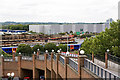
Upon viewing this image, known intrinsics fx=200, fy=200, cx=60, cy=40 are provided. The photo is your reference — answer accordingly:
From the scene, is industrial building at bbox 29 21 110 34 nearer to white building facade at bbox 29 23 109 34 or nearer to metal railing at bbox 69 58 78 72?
→ white building facade at bbox 29 23 109 34

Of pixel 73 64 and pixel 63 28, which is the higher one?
pixel 63 28

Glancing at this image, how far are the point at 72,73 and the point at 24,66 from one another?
18.7 m

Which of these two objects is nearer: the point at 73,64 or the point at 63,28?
the point at 73,64

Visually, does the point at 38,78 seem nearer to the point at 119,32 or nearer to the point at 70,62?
the point at 119,32

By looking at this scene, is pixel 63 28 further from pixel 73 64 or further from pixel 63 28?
pixel 73 64

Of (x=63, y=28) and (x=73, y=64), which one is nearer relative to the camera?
(x=73, y=64)

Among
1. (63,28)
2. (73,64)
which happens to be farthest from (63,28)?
(73,64)

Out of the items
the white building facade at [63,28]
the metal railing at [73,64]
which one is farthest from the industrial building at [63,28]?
the metal railing at [73,64]

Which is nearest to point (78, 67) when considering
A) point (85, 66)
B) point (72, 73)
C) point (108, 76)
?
point (85, 66)

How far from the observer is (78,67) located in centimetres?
1246

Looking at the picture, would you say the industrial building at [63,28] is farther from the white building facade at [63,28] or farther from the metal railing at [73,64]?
the metal railing at [73,64]

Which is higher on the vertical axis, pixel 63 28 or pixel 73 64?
pixel 63 28

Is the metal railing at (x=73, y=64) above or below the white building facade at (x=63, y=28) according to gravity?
below

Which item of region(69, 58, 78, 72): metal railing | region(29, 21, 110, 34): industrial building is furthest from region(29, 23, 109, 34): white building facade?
region(69, 58, 78, 72): metal railing
